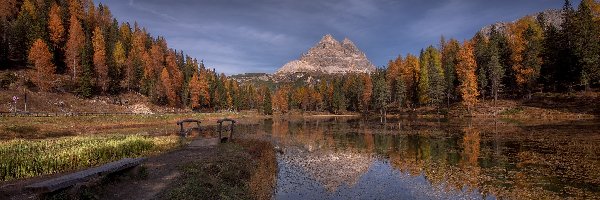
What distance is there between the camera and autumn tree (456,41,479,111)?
87.7 meters

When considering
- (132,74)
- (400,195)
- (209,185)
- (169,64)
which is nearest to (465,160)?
(400,195)

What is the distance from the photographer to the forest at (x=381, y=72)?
83.2 metres

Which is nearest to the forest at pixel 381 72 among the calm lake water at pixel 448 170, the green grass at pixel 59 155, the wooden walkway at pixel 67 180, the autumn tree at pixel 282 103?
the autumn tree at pixel 282 103

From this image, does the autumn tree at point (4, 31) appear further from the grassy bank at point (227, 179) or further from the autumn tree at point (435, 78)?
the autumn tree at point (435, 78)

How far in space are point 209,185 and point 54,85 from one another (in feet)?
302

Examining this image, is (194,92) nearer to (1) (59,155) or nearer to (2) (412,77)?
(2) (412,77)

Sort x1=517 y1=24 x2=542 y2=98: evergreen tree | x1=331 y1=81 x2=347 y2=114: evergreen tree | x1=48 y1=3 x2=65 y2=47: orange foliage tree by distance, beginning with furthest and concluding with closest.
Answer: x1=331 y1=81 x2=347 y2=114: evergreen tree < x1=48 y1=3 x2=65 y2=47: orange foliage tree < x1=517 y1=24 x2=542 y2=98: evergreen tree

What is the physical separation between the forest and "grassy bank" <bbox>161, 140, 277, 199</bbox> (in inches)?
2990

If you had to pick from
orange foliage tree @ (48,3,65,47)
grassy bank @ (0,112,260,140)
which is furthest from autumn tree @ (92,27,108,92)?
grassy bank @ (0,112,260,140)

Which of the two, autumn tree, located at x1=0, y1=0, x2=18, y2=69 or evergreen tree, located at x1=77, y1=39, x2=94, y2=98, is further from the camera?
autumn tree, located at x1=0, y1=0, x2=18, y2=69

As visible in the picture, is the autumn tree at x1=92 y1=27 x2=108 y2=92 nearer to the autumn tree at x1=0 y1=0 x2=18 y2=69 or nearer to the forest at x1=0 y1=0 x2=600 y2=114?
the forest at x1=0 y1=0 x2=600 y2=114

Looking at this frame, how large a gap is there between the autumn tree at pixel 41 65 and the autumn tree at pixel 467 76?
3745 inches

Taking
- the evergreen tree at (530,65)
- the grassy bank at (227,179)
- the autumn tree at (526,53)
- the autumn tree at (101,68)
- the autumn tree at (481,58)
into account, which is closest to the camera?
the grassy bank at (227,179)

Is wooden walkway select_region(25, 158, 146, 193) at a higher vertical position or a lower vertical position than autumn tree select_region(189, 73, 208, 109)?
lower
